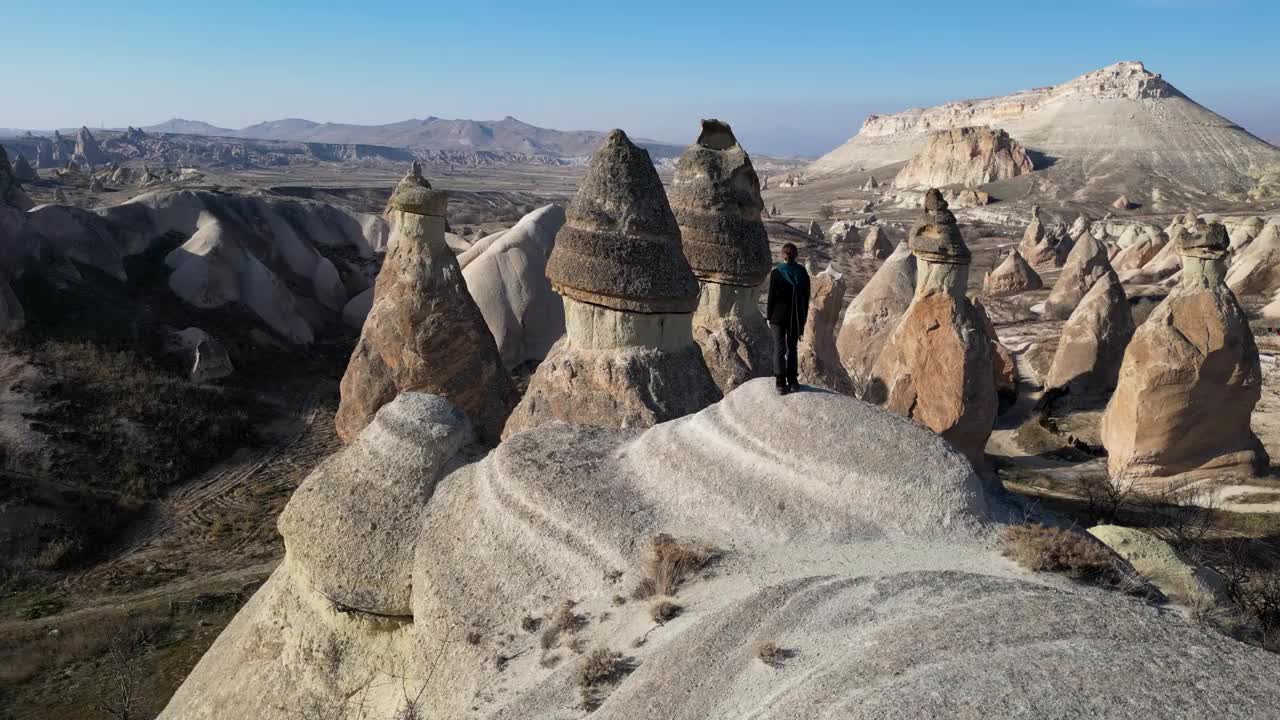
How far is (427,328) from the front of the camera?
10.2 metres

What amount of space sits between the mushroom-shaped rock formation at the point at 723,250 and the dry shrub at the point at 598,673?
5389 mm

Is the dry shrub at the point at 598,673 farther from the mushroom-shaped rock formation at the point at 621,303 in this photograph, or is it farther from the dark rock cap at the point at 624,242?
the dark rock cap at the point at 624,242

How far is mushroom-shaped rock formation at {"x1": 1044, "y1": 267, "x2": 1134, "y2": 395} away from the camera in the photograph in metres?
16.0

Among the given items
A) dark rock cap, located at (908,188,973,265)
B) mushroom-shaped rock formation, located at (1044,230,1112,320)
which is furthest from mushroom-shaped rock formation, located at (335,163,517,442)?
mushroom-shaped rock formation, located at (1044,230,1112,320)

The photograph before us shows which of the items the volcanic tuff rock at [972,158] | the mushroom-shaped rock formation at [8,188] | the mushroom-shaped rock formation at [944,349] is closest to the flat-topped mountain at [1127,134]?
the volcanic tuff rock at [972,158]

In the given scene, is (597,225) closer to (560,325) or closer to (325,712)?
(325,712)

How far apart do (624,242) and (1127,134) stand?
79.8m

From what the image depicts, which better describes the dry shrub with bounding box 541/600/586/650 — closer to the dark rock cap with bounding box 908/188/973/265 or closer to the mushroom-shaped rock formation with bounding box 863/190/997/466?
the mushroom-shaped rock formation with bounding box 863/190/997/466

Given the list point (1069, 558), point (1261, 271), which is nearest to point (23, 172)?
point (1261, 271)

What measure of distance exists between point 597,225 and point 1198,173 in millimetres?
70491

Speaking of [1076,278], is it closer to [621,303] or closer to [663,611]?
[621,303]

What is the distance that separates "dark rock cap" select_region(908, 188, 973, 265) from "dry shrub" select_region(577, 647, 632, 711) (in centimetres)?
842

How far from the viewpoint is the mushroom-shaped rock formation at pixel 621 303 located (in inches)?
276

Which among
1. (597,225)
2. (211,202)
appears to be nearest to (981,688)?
(597,225)
